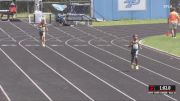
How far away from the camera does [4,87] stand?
77.8 ft

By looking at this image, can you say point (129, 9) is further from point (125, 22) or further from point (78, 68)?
point (78, 68)

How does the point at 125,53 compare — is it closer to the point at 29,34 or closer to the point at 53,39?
the point at 53,39

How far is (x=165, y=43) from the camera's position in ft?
125

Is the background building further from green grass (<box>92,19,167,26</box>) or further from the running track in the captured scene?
the running track

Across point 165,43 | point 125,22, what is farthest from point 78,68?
point 125,22

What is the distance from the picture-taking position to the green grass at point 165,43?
3490 cm

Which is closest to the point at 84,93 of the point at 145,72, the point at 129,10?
the point at 145,72

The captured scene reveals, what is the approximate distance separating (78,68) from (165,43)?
10.7 metres

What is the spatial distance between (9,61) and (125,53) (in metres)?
6.67

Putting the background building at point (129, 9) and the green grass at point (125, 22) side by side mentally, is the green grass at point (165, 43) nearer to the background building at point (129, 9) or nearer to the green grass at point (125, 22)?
the green grass at point (125, 22)

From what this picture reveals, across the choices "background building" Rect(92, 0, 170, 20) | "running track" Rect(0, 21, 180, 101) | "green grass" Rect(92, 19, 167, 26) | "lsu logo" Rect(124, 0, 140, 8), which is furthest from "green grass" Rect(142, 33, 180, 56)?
"lsu logo" Rect(124, 0, 140, 8)

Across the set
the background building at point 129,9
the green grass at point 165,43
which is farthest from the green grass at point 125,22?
Result: the green grass at point 165,43

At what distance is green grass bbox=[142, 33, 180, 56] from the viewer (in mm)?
34903

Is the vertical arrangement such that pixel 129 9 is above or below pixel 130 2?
below
